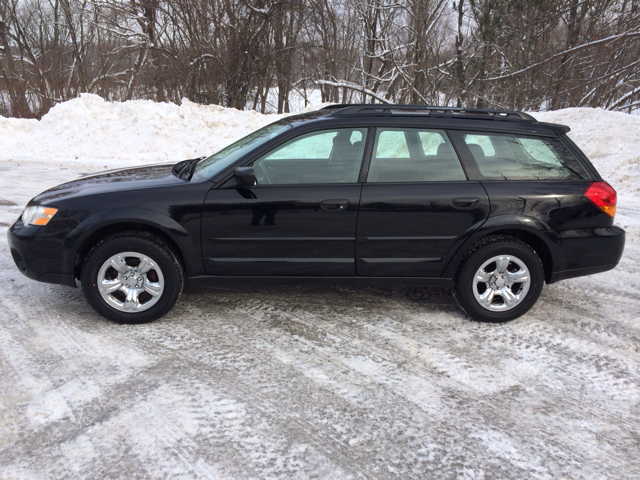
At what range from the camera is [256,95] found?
2003cm

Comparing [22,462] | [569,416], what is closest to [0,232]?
[22,462]

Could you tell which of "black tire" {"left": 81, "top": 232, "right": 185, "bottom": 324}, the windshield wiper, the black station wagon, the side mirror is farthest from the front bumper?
the side mirror

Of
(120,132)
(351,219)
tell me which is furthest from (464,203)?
(120,132)

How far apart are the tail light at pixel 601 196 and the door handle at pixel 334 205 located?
1980 millimetres

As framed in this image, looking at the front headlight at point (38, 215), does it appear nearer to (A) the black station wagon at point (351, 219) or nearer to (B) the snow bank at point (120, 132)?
(A) the black station wagon at point (351, 219)

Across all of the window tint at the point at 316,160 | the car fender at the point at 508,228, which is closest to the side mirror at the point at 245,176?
the window tint at the point at 316,160

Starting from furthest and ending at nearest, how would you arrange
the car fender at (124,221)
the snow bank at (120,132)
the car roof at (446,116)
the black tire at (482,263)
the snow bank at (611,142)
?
the snow bank at (120,132) < the snow bank at (611,142) < the car roof at (446,116) < the black tire at (482,263) < the car fender at (124,221)

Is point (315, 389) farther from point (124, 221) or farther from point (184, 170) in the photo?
point (184, 170)

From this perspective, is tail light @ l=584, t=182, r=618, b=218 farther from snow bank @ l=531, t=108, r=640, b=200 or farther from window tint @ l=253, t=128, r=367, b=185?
snow bank @ l=531, t=108, r=640, b=200

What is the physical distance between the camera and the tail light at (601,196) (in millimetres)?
4027

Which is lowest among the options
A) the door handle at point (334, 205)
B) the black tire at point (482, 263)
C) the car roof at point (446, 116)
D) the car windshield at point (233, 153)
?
the black tire at point (482, 263)

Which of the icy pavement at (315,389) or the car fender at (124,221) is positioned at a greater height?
the car fender at (124,221)

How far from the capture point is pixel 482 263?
13.1 feet

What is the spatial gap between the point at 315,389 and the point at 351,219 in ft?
4.51
